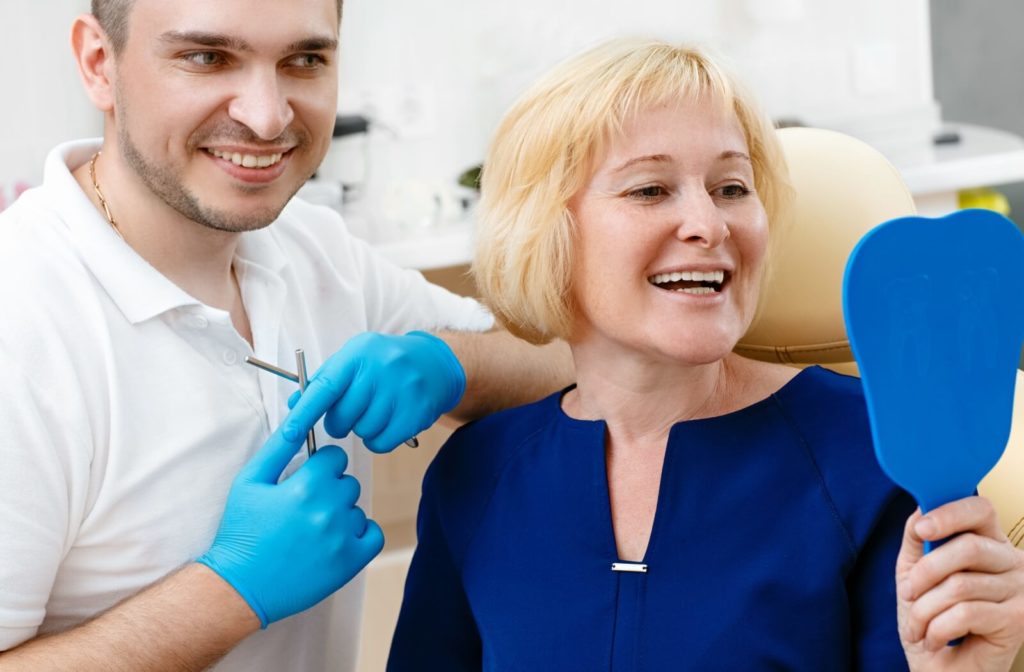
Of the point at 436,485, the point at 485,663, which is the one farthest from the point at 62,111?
the point at 485,663

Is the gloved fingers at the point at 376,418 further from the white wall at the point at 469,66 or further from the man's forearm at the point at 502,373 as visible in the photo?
the white wall at the point at 469,66

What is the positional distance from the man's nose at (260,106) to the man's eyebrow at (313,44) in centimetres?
4

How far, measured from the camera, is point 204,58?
137 centimetres

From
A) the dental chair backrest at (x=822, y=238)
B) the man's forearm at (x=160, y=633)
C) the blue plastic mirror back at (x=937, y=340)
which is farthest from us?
the dental chair backrest at (x=822, y=238)

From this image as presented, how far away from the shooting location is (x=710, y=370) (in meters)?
1.25

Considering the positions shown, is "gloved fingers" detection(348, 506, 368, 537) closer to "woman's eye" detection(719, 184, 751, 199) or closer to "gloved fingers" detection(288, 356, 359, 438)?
"gloved fingers" detection(288, 356, 359, 438)

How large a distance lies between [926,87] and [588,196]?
2.06 metres

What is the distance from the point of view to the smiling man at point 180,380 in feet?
4.13

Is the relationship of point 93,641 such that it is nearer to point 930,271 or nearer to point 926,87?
point 930,271

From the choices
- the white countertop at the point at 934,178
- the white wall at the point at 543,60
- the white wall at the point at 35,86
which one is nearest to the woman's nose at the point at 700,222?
the white countertop at the point at 934,178

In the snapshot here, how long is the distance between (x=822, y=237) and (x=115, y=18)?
814 mm

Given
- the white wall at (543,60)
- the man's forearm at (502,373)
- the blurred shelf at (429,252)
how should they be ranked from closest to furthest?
the man's forearm at (502,373) < the blurred shelf at (429,252) < the white wall at (543,60)

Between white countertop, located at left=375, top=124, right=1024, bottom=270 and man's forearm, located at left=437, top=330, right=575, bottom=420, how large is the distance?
63 cm

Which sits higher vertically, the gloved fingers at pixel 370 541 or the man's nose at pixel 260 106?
the man's nose at pixel 260 106
